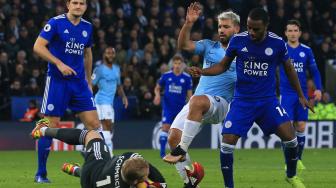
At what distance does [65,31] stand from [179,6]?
15.4 metres

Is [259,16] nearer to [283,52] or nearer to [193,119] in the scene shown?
[283,52]

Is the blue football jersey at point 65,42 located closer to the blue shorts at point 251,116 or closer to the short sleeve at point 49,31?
the short sleeve at point 49,31

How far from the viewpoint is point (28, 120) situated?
22.3m

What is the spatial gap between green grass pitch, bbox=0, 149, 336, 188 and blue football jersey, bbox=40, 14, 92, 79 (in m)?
1.60

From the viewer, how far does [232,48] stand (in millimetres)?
11055

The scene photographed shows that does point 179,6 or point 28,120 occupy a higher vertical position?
point 179,6

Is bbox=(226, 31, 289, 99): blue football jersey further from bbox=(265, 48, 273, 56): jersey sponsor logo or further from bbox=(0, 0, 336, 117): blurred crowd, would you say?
bbox=(0, 0, 336, 117): blurred crowd

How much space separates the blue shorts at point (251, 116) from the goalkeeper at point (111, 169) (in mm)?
1774

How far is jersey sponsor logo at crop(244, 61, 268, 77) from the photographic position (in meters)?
11.0

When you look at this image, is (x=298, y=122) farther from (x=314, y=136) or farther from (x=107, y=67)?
(x=314, y=136)

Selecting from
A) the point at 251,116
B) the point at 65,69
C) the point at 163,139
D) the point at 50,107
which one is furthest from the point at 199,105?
the point at 163,139

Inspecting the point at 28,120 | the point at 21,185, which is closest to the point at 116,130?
the point at 28,120

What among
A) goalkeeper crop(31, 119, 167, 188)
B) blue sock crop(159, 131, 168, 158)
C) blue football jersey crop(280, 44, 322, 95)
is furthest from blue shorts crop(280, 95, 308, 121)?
goalkeeper crop(31, 119, 167, 188)

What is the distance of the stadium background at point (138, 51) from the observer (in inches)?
899
